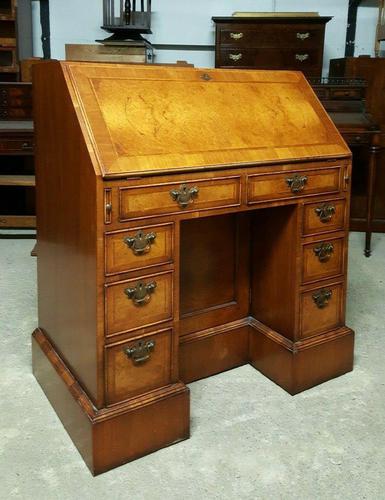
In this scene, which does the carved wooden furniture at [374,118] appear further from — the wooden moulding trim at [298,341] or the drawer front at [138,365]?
the drawer front at [138,365]

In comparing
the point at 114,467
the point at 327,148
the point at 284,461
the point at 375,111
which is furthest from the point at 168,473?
the point at 375,111

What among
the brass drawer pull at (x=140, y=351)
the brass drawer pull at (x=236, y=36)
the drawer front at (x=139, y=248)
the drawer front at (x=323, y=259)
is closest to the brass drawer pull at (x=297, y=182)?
the drawer front at (x=323, y=259)

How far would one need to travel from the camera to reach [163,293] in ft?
6.47

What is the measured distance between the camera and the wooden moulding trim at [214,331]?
242 cm

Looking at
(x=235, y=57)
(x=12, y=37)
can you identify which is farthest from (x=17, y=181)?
(x=235, y=57)

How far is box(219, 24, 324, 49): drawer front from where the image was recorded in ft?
16.1

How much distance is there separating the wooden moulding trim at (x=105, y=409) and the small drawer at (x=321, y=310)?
0.62 metres

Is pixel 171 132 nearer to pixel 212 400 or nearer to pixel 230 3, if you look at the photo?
pixel 212 400

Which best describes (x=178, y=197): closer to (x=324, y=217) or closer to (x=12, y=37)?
(x=324, y=217)

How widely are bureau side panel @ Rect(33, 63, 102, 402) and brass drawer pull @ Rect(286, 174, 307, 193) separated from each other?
78cm

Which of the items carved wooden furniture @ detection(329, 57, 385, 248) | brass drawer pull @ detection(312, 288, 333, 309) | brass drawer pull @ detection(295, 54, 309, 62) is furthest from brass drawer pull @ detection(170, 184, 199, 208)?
brass drawer pull @ detection(295, 54, 309, 62)

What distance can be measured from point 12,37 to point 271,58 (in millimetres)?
2149

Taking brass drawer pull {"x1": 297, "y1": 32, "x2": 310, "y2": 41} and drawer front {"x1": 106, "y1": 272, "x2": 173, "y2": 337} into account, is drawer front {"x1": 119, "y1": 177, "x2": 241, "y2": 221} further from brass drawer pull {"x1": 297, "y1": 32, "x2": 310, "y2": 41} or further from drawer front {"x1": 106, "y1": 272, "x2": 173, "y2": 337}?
brass drawer pull {"x1": 297, "y1": 32, "x2": 310, "y2": 41}

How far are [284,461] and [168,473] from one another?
39 centimetres
